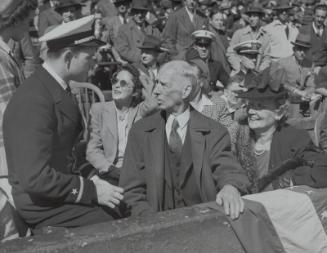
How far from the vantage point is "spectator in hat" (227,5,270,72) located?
29.9 feet

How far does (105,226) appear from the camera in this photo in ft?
9.98

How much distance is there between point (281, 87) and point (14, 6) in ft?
7.55

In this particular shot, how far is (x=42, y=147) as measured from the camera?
3.09 m

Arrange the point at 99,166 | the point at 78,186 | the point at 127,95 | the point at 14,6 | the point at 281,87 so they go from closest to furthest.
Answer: the point at 78,186 → the point at 14,6 → the point at 281,87 → the point at 99,166 → the point at 127,95

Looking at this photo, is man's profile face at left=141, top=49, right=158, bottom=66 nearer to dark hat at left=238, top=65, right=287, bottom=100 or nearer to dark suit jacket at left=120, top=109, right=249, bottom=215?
dark hat at left=238, top=65, right=287, bottom=100

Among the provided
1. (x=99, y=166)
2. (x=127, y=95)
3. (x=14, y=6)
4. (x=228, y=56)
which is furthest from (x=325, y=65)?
(x=14, y=6)

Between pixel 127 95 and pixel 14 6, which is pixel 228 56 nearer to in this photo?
pixel 127 95

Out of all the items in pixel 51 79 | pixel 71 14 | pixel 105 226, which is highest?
pixel 51 79

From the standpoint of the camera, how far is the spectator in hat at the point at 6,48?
366 cm

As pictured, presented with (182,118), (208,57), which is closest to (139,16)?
(208,57)

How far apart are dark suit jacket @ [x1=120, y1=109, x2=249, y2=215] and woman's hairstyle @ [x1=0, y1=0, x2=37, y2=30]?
1036mm

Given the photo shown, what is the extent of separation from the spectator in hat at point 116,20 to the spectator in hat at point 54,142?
24.2 ft

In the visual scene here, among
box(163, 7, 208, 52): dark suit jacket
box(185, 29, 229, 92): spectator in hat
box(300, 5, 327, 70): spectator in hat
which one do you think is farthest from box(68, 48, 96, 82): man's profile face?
box(300, 5, 327, 70): spectator in hat

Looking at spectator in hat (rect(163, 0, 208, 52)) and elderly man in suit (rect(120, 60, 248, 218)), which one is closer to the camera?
elderly man in suit (rect(120, 60, 248, 218))
